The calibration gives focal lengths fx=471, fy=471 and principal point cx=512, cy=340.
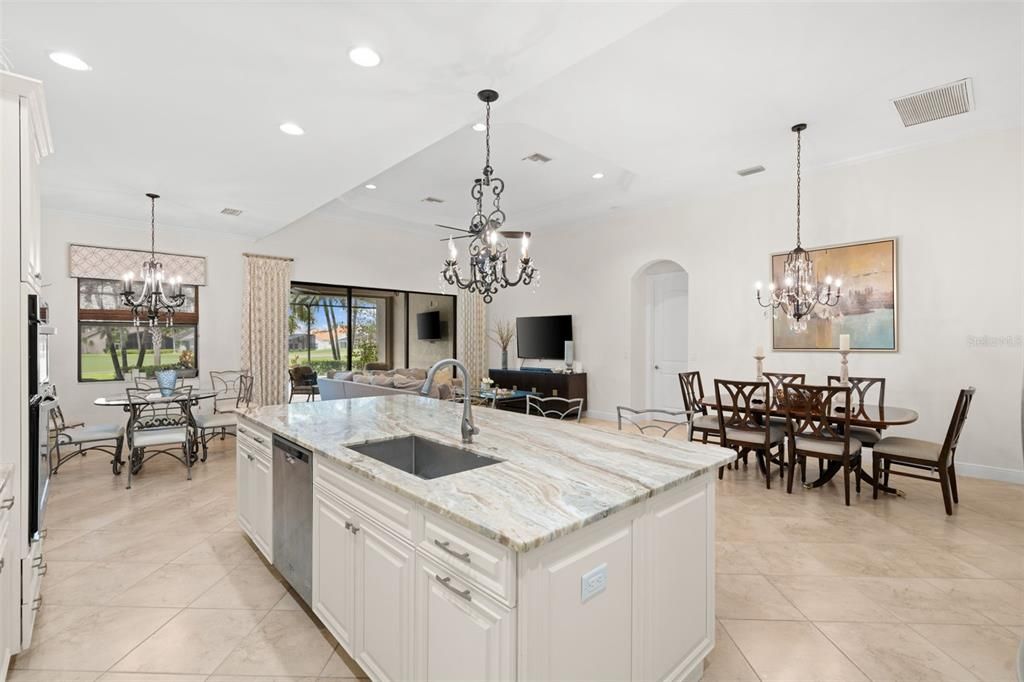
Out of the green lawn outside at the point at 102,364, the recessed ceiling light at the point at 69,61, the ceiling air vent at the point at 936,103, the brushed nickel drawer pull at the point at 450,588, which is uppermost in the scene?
the ceiling air vent at the point at 936,103

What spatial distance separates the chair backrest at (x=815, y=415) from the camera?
3582 mm

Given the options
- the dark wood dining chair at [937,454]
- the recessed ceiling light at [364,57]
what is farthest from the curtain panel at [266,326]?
the dark wood dining chair at [937,454]

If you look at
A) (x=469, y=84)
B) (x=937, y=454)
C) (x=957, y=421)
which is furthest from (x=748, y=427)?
(x=469, y=84)

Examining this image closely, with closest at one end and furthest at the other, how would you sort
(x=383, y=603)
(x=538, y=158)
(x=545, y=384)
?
(x=383, y=603) → (x=538, y=158) → (x=545, y=384)

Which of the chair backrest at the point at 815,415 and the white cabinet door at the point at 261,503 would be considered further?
the chair backrest at the point at 815,415

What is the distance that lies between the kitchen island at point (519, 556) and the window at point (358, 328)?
19.1 ft

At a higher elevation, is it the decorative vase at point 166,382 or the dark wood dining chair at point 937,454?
the decorative vase at point 166,382

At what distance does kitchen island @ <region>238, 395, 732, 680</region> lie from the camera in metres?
1.20

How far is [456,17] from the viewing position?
234 centimetres

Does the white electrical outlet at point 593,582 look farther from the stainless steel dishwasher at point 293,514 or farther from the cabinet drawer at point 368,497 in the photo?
the stainless steel dishwasher at point 293,514

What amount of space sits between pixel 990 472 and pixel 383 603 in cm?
554

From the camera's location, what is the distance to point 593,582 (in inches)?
51.9

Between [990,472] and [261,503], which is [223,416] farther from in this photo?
[990,472]

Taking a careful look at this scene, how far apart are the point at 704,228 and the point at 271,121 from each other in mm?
5137
